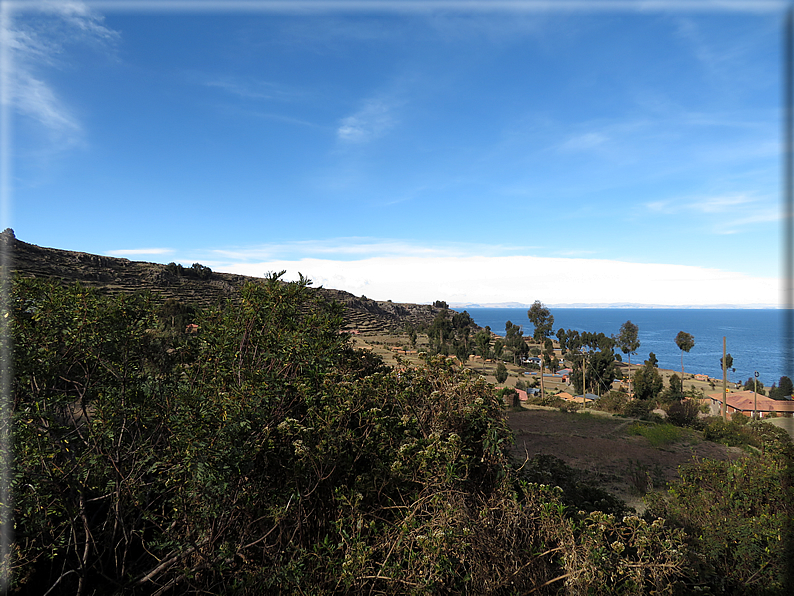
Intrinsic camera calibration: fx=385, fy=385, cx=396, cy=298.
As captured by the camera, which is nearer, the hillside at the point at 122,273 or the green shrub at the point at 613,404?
the green shrub at the point at 613,404

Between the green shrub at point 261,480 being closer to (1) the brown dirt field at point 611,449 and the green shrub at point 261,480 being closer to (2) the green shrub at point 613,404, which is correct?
(1) the brown dirt field at point 611,449

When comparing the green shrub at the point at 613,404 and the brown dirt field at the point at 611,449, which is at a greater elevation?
the brown dirt field at the point at 611,449

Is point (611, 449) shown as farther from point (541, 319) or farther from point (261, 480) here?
point (541, 319)

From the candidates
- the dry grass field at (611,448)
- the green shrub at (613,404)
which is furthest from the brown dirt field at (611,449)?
the green shrub at (613,404)

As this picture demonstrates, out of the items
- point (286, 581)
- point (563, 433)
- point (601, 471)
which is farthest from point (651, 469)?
point (286, 581)

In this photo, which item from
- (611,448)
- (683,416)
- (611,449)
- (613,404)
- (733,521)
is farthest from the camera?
(613,404)

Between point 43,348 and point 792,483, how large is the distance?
6375mm

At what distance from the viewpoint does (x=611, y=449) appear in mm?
17453

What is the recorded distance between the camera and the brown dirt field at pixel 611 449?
13195mm

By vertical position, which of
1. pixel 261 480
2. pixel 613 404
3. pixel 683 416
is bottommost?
pixel 613 404

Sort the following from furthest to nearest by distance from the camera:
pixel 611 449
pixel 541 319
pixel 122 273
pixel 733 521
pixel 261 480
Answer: pixel 541 319
pixel 122 273
pixel 611 449
pixel 733 521
pixel 261 480

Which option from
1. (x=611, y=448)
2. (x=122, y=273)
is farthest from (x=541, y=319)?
(x=122, y=273)

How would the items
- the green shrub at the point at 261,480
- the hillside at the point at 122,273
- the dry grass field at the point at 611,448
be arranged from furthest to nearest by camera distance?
the hillside at the point at 122,273
the dry grass field at the point at 611,448
the green shrub at the point at 261,480

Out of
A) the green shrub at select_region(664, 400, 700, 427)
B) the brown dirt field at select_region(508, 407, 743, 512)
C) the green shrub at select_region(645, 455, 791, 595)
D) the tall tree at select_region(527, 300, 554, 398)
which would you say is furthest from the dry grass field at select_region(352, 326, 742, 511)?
the tall tree at select_region(527, 300, 554, 398)
